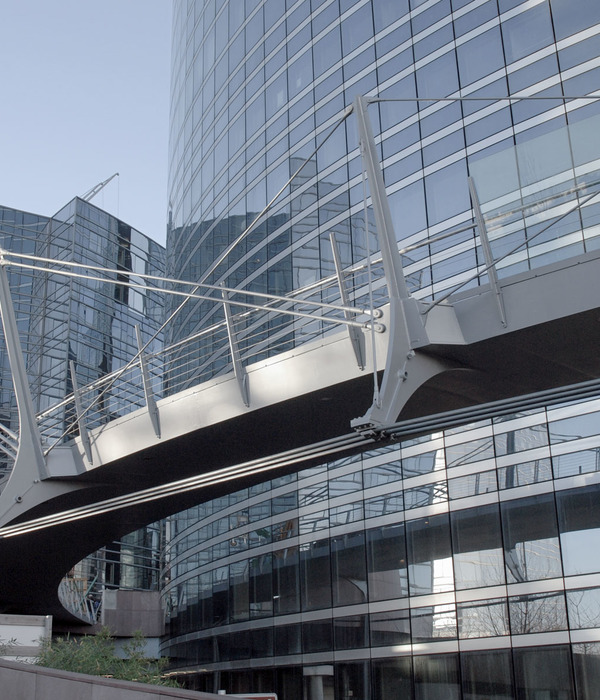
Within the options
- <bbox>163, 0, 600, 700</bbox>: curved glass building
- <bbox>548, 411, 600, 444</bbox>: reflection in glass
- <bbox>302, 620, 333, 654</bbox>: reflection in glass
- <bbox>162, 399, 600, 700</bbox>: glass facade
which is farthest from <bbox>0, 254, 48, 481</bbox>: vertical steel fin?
<bbox>302, 620, 333, 654</bbox>: reflection in glass

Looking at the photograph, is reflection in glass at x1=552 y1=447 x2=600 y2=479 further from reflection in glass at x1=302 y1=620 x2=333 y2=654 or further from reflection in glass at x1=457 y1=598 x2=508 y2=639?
reflection in glass at x1=302 y1=620 x2=333 y2=654

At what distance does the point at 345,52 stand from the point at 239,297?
1148 cm

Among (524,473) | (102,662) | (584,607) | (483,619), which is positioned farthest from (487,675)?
(102,662)

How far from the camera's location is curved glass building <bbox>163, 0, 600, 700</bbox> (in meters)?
26.9

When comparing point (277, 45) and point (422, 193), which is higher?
point (277, 45)

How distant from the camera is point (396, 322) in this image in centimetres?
1426

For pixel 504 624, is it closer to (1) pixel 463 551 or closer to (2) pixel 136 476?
(1) pixel 463 551

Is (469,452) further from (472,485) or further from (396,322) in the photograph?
(396,322)

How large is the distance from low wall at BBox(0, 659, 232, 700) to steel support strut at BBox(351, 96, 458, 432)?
5048 mm

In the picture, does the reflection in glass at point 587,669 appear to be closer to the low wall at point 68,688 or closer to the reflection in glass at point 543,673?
the reflection in glass at point 543,673

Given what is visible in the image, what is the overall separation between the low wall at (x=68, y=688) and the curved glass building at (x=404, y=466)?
893cm

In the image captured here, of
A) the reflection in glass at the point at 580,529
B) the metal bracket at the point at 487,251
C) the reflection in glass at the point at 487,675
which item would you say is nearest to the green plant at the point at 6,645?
the metal bracket at the point at 487,251

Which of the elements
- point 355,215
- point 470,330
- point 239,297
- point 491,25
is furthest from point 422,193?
point 470,330

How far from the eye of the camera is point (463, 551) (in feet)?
94.9
